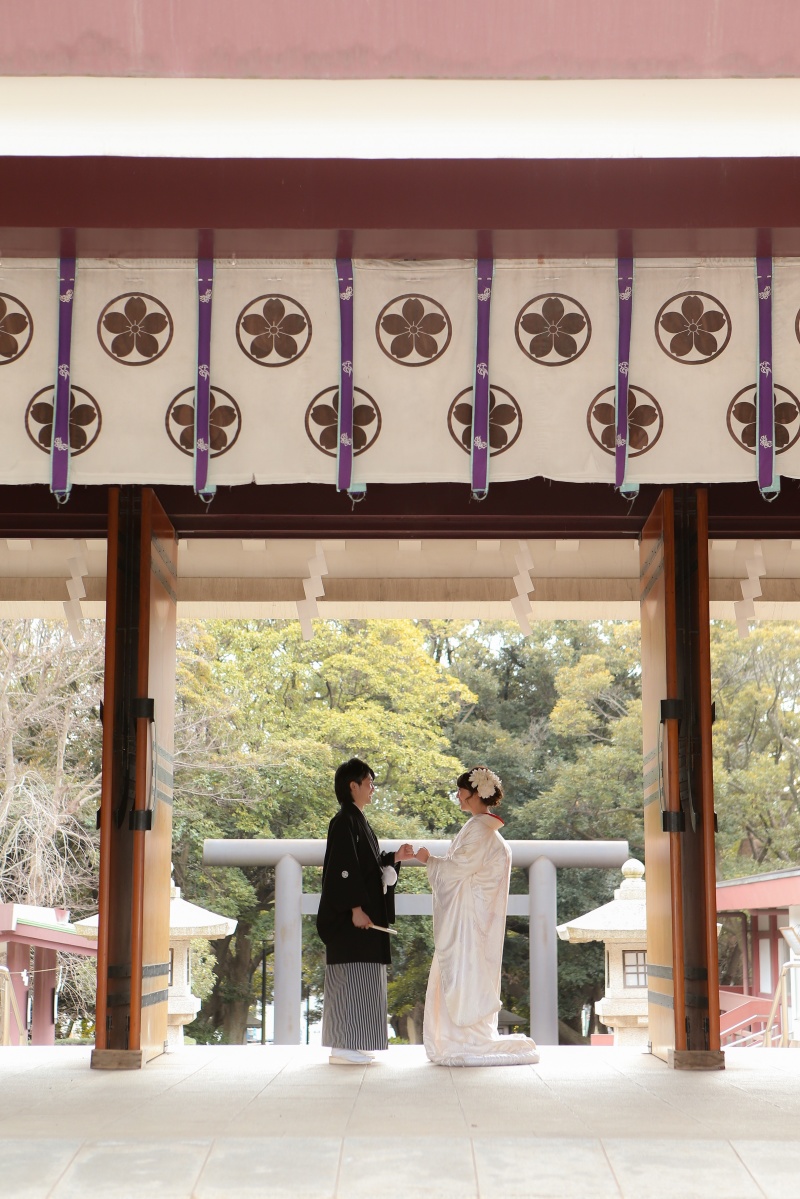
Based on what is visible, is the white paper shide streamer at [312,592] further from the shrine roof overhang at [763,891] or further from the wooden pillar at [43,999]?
the shrine roof overhang at [763,891]

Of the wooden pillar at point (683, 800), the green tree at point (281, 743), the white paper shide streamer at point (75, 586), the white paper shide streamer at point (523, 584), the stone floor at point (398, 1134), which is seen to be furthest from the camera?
the green tree at point (281, 743)

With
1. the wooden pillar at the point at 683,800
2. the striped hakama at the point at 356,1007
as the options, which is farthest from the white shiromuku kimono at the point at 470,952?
the wooden pillar at the point at 683,800

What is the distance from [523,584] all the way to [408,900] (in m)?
3.83

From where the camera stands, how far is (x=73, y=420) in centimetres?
422

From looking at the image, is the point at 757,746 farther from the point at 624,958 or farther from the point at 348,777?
the point at 348,777

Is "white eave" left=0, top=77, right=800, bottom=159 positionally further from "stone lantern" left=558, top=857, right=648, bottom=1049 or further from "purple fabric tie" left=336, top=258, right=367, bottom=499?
"stone lantern" left=558, top=857, right=648, bottom=1049

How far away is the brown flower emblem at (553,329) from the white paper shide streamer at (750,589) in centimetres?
261

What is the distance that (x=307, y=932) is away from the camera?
1870 cm

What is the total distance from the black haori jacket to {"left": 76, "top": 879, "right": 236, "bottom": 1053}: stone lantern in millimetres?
1786

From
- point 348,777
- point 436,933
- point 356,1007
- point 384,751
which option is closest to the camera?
point 356,1007

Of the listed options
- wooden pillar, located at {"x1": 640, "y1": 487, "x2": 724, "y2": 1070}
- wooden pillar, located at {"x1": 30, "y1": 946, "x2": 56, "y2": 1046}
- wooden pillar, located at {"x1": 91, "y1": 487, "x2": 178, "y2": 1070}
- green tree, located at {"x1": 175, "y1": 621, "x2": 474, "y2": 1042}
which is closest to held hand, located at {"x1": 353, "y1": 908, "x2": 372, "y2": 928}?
wooden pillar, located at {"x1": 91, "y1": 487, "x2": 178, "y2": 1070}

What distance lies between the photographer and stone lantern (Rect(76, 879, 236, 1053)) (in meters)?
7.41

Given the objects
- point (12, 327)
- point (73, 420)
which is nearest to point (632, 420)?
point (73, 420)

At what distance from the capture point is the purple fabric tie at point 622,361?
13.7 ft
